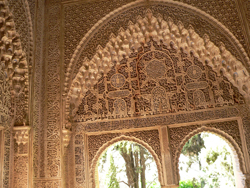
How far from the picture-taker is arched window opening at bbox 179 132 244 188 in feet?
21.5

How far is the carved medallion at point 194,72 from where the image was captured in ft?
13.5

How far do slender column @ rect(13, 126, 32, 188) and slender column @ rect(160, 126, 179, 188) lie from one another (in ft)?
6.32

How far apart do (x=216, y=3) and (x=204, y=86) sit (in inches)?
54.2

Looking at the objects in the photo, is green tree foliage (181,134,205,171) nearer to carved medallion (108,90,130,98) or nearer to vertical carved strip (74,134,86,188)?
carved medallion (108,90,130,98)

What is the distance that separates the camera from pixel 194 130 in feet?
12.7

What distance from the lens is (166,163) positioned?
3.77 metres

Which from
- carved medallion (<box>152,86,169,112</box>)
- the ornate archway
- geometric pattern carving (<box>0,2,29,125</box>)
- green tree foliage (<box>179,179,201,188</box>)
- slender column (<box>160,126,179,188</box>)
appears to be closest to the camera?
geometric pattern carving (<box>0,2,29,125</box>)

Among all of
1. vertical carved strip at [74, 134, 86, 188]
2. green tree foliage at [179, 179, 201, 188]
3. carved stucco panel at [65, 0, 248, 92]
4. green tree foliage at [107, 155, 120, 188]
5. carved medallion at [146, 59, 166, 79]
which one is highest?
carved stucco panel at [65, 0, 248, 92]

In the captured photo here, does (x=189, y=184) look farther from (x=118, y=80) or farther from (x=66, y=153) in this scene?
(x=66, y=153)

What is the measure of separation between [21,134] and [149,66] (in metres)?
2.29

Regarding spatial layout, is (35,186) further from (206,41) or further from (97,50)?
(206,41)

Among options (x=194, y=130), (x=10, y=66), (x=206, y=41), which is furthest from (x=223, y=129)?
(x=10, y=66)

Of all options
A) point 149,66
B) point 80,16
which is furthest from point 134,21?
point 80,16

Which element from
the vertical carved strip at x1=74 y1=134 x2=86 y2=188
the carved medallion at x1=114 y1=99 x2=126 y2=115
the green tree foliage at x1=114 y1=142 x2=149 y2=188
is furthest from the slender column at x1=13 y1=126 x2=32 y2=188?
the green tree foliage at x1=114 y1=142 x2=149 y2=188
